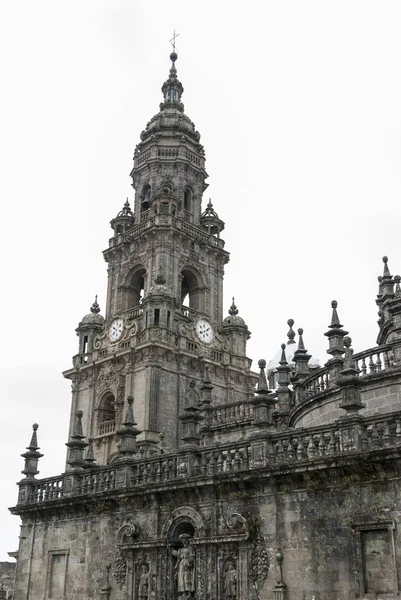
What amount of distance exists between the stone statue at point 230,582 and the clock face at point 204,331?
1148 inches

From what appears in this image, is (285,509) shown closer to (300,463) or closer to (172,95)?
(300,463)

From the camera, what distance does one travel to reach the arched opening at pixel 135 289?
51281 millimetres

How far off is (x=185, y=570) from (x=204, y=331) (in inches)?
1142

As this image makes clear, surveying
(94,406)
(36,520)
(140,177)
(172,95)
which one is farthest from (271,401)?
(172,95)

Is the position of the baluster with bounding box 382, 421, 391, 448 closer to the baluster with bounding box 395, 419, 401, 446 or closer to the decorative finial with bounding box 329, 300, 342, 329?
the baluster with bounding box 395, 419, 401, 446

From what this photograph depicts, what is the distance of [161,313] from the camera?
1827 inches

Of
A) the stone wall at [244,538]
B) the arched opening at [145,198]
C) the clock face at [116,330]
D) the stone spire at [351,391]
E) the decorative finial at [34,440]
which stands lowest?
the stone wall at [244,538]

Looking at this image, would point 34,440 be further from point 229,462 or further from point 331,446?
point 331,446

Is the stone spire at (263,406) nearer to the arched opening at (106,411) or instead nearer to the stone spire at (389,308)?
the stone spire at (389,308)

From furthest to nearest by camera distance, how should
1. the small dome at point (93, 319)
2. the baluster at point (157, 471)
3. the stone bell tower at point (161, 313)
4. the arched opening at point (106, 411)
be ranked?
the small dome at point (93, 319) < the arched opening at point (106, 411) < the stone bell tower at point (161, 313) < the baluster at point (157, 471)

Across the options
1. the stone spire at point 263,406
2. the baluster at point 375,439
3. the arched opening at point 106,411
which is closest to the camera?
the baluster at point 375,439

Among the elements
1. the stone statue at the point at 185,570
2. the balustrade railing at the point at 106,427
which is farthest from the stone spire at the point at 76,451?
the balustrade railing at the point at 106,427

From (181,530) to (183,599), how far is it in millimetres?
2009

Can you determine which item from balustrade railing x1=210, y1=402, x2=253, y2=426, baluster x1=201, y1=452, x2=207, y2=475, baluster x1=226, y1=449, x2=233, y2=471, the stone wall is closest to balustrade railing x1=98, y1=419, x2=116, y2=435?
balustrade railing x1=210, y1=402, x2=253, y2=426
